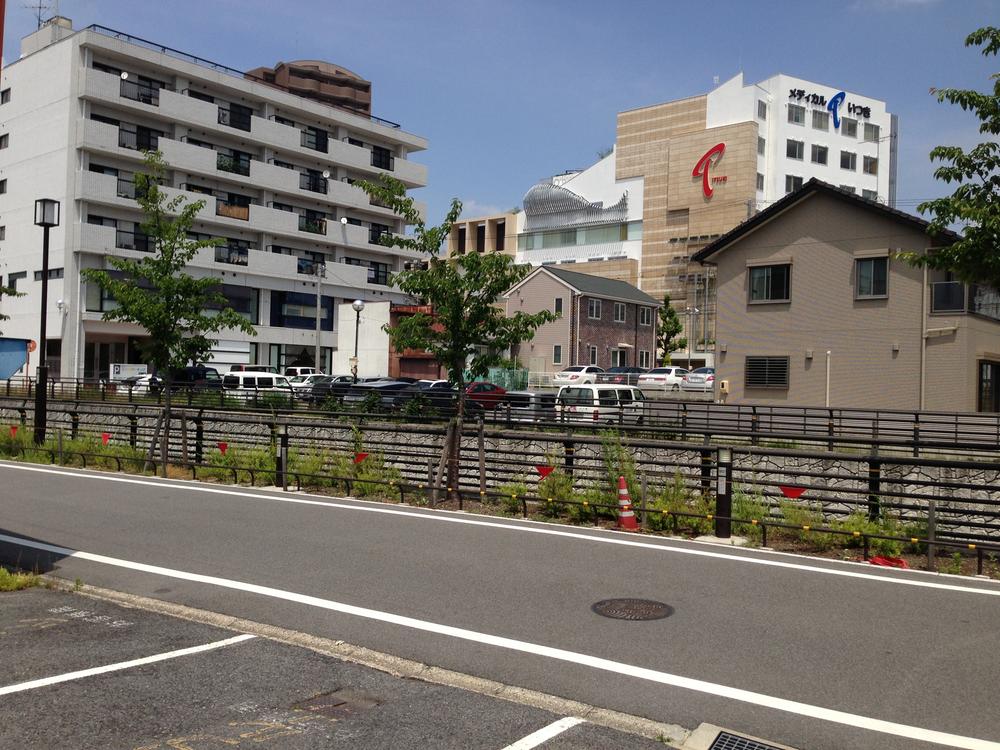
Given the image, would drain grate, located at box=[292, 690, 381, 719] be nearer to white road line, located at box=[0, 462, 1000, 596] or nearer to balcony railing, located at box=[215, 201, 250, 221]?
white road line, located at box=[0, 462, 1000, 596]

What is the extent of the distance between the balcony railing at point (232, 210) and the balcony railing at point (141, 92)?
23.5ft

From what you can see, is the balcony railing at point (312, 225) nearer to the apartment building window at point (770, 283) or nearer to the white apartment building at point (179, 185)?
the white apartment building at point (179, 185)

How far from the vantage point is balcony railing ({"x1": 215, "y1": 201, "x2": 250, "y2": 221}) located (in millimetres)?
56875

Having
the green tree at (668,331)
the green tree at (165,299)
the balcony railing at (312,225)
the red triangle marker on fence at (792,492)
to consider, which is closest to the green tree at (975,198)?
the red triangle marker on fence at (792,492)

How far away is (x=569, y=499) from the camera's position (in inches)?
530

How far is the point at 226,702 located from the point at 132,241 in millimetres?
52417

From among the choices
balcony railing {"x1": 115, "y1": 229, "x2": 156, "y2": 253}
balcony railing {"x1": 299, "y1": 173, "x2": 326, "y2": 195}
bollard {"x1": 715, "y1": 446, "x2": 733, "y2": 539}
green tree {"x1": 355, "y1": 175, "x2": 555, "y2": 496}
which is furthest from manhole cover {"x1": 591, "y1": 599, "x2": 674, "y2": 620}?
balcony railing {"x1": 299, "y1": 173, "x2": 326, "y2": 195}

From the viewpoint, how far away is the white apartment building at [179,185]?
50.8 metres

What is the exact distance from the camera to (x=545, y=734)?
5.22m

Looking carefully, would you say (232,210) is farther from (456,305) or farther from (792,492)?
(792,492)

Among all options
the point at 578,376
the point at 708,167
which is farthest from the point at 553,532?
the point at 708,167

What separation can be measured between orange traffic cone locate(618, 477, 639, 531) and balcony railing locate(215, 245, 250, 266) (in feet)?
164

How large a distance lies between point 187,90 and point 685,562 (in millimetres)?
54378

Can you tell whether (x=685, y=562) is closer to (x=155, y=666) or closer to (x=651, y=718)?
(x=651, y=718)
